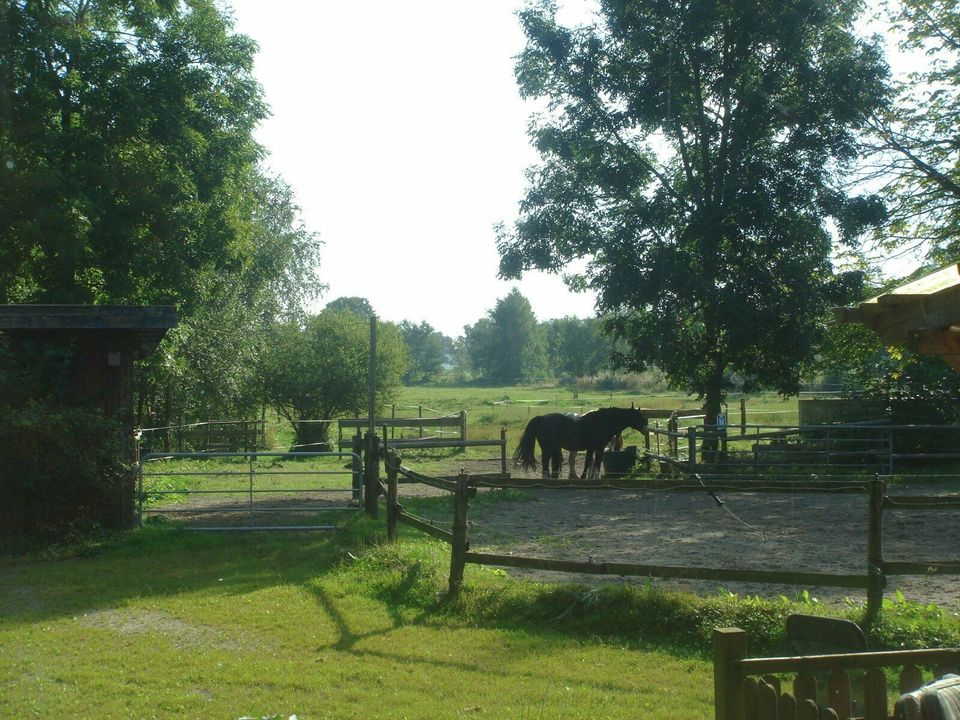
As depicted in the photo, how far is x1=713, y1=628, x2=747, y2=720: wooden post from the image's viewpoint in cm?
345

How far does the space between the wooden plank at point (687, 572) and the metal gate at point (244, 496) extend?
11.9ft

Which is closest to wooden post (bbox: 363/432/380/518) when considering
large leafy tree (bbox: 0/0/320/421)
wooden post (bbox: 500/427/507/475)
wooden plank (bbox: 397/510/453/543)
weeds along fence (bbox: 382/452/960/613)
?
wooden plank (bbox: 397/510/453/543)

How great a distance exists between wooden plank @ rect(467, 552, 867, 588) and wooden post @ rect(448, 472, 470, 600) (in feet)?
0.54

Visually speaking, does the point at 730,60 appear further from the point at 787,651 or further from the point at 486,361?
the point at 486,361

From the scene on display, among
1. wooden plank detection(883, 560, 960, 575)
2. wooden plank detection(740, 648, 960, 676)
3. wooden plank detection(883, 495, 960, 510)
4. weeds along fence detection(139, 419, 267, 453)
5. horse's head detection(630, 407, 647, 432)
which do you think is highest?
horse's head detection(630, 407, 647, 432)

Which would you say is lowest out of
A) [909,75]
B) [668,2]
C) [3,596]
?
[3,596]

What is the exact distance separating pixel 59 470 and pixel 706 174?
16627 millimetres

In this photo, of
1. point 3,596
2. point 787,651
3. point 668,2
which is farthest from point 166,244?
point 787,651

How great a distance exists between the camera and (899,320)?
11.4 feet

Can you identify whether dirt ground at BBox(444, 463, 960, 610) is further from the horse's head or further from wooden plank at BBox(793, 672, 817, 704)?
wooden plank at BBox(793, 672, 817, 704)

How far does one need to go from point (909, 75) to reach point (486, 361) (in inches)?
3107

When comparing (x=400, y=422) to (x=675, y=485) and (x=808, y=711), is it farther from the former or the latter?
(x=808, y=711)

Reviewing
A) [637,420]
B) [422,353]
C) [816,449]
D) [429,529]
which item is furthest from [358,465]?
[422,353]

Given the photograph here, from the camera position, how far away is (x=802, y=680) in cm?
340
